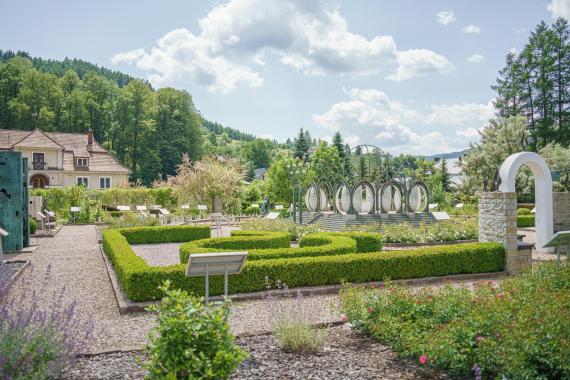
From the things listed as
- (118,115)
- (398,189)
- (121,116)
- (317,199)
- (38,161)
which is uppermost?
(118,115)

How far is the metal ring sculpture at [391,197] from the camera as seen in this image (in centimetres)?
2080

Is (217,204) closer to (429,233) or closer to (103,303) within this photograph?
(429,233)

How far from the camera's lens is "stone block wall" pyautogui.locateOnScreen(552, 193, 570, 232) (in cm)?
1498

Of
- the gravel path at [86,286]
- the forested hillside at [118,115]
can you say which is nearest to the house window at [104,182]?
the forested hillside at [118,115]

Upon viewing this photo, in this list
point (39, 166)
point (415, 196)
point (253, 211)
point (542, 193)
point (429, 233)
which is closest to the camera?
point (542, 193)

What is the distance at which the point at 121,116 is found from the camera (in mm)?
56906

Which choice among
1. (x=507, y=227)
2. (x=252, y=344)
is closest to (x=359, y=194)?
(x=507, y=227)

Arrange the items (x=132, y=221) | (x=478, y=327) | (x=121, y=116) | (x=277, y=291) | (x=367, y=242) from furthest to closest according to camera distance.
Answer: (x=121, y=116)
(x=132, y=221)
(x=367, y=242)
(x=277, y=291)
(x=478, y=327)

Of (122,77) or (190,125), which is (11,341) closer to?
(190,125)

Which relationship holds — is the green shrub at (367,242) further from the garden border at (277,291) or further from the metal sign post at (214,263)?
the metal sign post at (214,263)

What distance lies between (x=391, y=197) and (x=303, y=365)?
55.7 feet

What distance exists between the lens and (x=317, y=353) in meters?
5.22

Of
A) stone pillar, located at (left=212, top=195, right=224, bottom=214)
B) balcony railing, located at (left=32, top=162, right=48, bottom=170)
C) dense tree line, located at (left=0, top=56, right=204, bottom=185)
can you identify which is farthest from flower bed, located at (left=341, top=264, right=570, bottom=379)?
dense tree line, located at (left=0, top=56, right=204, bottom=185)

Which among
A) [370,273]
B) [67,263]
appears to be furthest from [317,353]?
[67,263]
